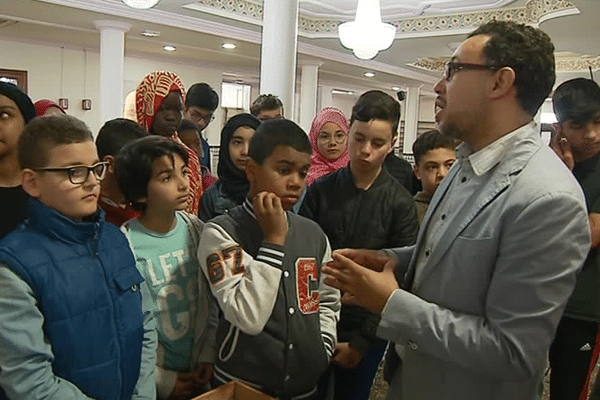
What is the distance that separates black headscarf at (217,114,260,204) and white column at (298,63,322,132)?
610 centimetres

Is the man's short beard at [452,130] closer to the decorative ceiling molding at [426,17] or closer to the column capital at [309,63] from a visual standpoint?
the decorative ceiling molding at [426,17]

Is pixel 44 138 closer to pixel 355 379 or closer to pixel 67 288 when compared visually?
pixel 67 288

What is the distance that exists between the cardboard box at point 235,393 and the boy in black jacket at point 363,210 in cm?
51

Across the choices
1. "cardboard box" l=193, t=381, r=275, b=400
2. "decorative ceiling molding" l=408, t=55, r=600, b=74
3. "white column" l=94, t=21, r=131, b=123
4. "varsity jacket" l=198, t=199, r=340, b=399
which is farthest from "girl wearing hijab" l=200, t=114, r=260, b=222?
"decorative ceiling molding" l=408, t=55, r=600, b=74

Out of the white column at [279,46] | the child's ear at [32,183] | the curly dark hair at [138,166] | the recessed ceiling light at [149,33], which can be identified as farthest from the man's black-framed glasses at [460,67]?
the recessed ceiling light at [149,33]

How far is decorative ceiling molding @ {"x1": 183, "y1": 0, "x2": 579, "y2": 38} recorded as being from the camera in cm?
509

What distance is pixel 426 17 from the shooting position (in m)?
6.30

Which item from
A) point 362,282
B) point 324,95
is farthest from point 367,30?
A: point 324,95

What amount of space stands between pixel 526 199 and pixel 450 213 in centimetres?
20

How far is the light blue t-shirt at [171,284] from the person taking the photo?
143 cm

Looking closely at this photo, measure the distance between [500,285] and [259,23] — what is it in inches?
223

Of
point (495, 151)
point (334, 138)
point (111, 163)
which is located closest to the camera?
point (495, 151)

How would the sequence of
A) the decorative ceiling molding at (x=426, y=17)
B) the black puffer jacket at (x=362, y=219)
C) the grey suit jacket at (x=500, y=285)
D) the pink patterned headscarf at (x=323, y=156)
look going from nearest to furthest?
the grey suit jacket at (x=500, y=285)
the black puffer jacket at (x=362, y=219)
the pink patterned headscarf at (x=323, y=156)
the decorative ceiling molding at (x=426, y=17)

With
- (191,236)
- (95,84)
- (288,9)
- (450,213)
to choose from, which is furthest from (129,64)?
(450,213)
